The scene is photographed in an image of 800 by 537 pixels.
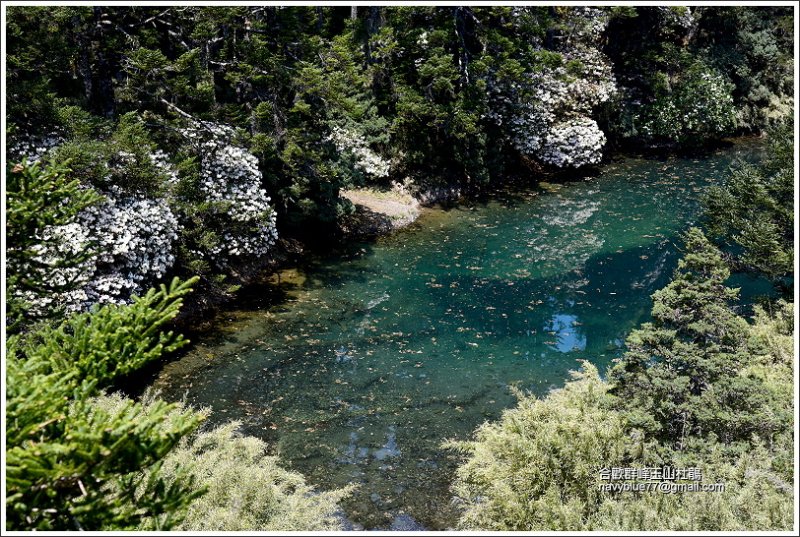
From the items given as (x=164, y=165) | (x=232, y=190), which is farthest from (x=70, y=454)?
(x=232, y=190)

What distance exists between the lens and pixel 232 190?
61.8ft

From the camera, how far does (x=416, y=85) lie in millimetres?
28234

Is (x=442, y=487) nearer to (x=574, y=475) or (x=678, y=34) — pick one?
A: (x=574, y=475)

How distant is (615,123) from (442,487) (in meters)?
25.8

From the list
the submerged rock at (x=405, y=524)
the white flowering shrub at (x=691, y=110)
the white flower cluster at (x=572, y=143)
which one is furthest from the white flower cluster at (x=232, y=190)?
the white flowering shrub at (x=691, y=110)

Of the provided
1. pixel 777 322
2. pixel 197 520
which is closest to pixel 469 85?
pixel 777 322

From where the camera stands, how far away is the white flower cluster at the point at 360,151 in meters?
24.0

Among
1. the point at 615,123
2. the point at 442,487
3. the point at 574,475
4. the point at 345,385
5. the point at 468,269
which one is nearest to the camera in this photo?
the point at 574,475

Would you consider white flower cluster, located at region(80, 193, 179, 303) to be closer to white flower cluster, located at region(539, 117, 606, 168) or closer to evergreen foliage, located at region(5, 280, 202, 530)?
evergreen foliage, located at region(5, 280, 202, 530)

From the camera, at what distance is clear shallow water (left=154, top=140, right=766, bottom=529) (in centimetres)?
1295

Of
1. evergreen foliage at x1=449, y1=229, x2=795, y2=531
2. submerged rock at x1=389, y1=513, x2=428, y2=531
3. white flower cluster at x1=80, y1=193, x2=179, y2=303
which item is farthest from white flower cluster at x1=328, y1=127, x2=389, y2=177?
evergreen foliage at x1=449, y1=229, x2=795, y2=531

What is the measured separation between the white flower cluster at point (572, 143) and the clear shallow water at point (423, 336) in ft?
11.1

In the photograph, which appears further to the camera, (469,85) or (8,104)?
(469,85)

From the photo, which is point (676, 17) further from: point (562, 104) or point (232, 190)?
point (232, 190)
